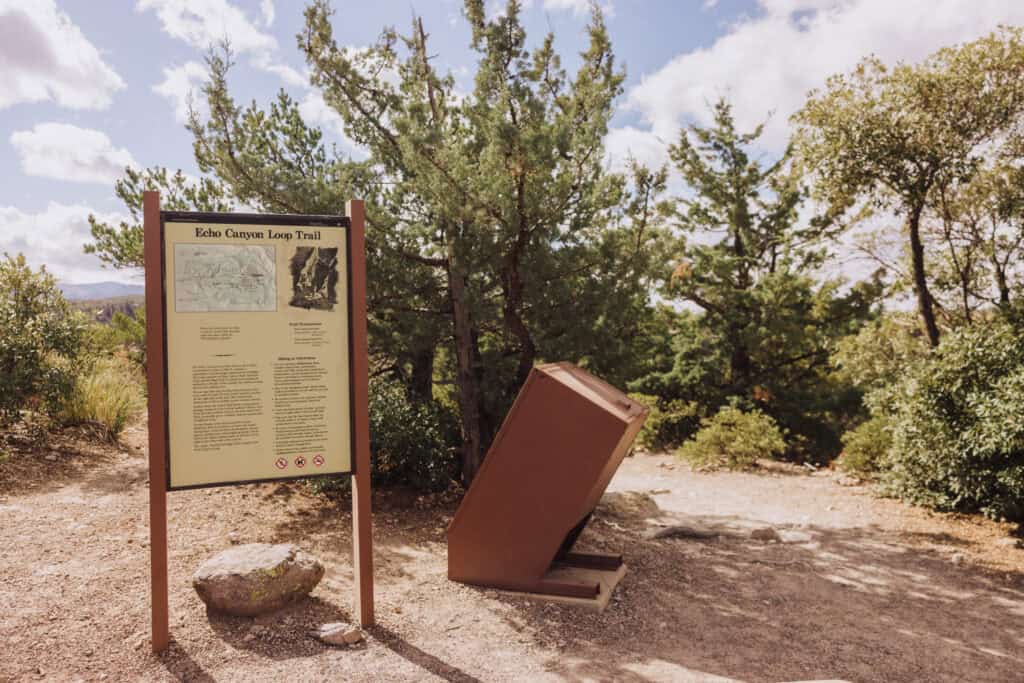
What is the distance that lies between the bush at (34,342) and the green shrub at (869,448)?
11069 mm

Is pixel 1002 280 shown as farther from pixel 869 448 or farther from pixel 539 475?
pixel 539 475

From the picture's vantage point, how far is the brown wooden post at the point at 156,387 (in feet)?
13.1

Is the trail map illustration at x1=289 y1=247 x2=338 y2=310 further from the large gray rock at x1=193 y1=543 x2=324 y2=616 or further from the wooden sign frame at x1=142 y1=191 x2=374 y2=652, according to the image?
the large gray rock at x1=193 y1=543 x2=324 y2=616

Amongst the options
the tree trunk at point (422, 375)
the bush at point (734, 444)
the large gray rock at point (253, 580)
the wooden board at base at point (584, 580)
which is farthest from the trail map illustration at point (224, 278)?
the bush at point (734, 444)

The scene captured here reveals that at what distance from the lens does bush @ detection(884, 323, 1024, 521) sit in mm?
7148

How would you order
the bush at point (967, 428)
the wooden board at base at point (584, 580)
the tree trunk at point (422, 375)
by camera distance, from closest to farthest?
1. the wooden board at base at point (584, 580)
2. the bush at point (967, 428)
3. the tree trunk at point (422, 375)

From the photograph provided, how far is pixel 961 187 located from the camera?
435 inches

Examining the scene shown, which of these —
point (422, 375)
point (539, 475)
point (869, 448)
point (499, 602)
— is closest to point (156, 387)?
point (539, 475)

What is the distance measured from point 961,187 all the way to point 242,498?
11588 mm

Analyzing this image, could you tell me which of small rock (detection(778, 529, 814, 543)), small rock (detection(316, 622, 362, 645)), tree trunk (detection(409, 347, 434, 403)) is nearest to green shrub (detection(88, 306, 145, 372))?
tree trunk (detection(409, 347, 434, 403))

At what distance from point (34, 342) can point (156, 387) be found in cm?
581

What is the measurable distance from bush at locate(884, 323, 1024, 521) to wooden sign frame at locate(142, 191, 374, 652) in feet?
21.4

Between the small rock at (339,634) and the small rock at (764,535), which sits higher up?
the small rock at (339,634)

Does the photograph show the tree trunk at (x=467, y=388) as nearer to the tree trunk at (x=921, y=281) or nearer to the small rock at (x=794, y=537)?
the small rock at (x=794, y=537)
